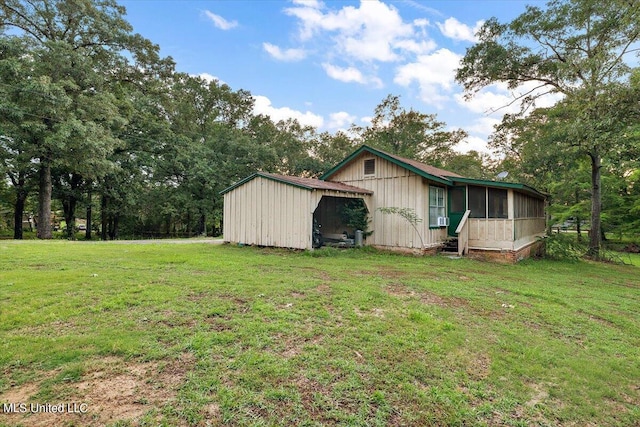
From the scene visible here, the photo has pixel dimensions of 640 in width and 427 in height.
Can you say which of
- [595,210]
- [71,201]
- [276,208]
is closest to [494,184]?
[595,210]

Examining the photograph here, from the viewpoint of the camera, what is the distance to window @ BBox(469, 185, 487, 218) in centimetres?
1186

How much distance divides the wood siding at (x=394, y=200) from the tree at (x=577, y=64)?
469 cm

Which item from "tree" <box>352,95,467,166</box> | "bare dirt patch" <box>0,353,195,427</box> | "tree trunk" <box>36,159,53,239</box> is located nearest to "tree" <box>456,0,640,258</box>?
"bare dirt patch" <box>0,353,195,427</box>

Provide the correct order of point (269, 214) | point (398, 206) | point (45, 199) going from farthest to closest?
point (45, 199)
point (398, 206)
point (269, 214)

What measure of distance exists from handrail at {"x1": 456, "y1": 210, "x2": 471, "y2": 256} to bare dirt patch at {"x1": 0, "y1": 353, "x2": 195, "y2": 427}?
1037 cm

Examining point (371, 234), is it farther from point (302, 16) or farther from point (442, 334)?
point (302, 16)

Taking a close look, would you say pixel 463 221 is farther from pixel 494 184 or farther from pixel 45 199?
pixel 45 199

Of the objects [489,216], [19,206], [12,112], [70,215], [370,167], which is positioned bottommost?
[489,216]

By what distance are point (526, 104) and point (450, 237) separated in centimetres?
810

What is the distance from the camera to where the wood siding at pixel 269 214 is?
10.4 meters

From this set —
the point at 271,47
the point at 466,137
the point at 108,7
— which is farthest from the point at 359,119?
the point at 108,7

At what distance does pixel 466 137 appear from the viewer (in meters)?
28.5

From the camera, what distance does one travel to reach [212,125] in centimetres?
2652

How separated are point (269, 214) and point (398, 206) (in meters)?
4.81
